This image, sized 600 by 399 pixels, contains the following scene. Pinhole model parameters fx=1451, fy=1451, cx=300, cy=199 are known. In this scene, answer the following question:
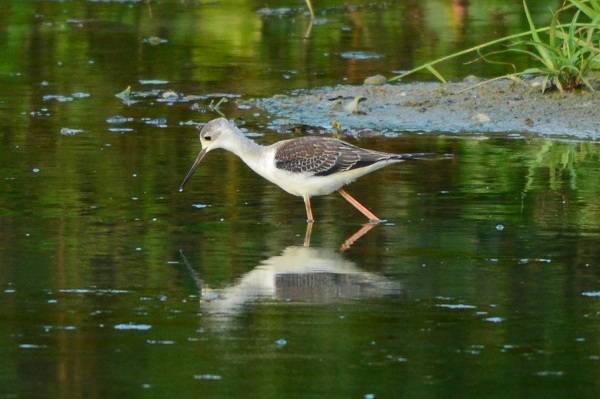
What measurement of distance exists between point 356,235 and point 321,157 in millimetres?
945

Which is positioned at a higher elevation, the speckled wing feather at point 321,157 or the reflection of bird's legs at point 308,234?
the speckled wing feather at point 321,157

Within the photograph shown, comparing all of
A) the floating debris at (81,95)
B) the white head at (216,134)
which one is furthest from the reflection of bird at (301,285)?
the floating debris at (81,95)

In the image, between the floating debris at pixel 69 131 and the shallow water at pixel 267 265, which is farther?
the floating debris at pixel 69 131

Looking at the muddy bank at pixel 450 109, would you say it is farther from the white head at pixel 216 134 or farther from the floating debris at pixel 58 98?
the white head at pixel 216 134

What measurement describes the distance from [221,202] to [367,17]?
36.8ft

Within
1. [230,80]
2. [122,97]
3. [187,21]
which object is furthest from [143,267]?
[187,21]

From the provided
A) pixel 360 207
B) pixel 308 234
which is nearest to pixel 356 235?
pixel 308 234

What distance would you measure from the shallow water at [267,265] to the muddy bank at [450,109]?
0.40m

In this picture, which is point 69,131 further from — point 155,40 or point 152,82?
point 155,40

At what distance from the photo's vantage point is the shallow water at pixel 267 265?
5.82 meters

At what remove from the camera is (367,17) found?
2028 centimetres

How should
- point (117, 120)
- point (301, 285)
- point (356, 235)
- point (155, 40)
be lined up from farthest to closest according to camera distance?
point (155, 40) → point (117, 120) → point (356, 235) → point (301, 285)

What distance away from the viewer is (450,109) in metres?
13.0

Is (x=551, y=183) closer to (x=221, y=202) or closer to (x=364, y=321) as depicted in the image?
(x=221, y=202)
